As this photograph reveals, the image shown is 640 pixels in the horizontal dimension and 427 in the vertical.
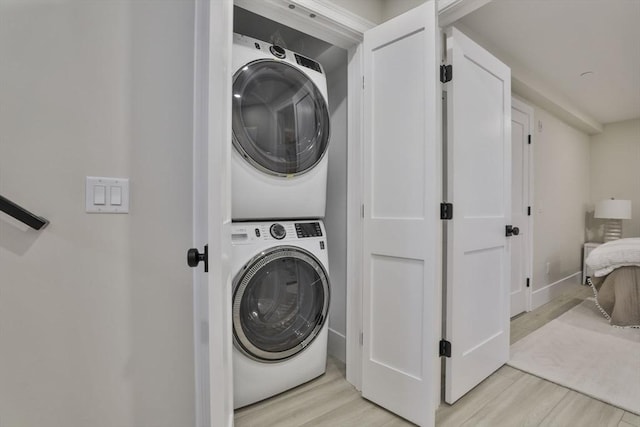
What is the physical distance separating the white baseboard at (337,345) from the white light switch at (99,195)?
1728 millimetres

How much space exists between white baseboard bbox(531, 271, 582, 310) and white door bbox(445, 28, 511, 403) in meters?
1.63

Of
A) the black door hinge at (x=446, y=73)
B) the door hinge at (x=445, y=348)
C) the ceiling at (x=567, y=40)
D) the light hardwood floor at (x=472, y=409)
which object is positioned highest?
the ceiling at (x=567, y=40)

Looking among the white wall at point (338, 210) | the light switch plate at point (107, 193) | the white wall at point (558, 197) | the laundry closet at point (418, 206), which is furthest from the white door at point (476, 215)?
the white wall at point (558, 197)

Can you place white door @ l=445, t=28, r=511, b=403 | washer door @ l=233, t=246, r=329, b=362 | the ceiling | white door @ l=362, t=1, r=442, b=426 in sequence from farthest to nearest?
the ceiling, white door @ l=445, t=28, r=511, b=403, washer door @ l=233, t=246, r=329, b=362, white door @ l=362, t=1, r=442, b=426

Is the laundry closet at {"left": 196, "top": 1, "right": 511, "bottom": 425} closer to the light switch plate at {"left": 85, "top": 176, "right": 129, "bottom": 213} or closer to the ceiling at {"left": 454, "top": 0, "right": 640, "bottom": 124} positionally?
the ceiling at {"left": 454, "top": 0, "right": 640, "bottom": 124}

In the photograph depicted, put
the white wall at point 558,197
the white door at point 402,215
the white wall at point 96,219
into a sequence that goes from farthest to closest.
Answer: the white wall at point 558,197 → the white door at point 402,215 → the white wall at point 96,219

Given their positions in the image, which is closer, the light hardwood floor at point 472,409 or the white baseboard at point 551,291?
the light hardwood floor at point 472,409

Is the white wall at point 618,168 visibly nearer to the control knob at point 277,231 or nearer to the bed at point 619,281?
the bed at point 619,281

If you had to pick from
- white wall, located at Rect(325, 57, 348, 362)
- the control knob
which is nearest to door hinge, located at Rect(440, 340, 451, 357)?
white wall, located at Rect(325, 57, 348, 362)

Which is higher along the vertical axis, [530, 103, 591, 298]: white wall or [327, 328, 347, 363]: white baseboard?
[530, 103, 591, 298]: white wall

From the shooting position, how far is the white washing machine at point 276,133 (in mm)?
1667

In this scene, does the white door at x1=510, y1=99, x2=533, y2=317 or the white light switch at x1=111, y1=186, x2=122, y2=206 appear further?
the white door at x1=510, y1=99, x2=533, y2=317

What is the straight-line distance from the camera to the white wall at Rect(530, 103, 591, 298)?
142 inches

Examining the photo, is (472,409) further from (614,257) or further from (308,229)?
(614,257)
